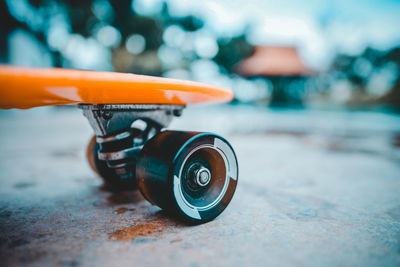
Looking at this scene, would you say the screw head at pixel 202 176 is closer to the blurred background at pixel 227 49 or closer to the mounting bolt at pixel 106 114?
the mounting bolt at pixel 106 114

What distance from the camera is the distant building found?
17.9 metres

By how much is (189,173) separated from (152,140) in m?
0.30

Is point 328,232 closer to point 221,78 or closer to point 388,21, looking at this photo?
point 221,78

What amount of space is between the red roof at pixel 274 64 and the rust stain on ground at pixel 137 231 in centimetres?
1801

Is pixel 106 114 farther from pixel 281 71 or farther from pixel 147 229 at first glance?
pixel 281 71

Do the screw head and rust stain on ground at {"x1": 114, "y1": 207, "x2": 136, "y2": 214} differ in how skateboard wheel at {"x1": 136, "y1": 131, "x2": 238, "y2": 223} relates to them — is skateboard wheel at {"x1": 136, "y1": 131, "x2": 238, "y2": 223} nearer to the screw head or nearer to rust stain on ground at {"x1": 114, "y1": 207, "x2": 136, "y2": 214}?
the screw head

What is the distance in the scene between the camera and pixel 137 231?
4.19 ft

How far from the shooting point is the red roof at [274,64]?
58.6 feet

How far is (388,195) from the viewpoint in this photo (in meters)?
1.85

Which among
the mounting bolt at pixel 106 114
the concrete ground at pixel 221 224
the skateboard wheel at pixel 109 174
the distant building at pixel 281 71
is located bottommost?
the concrete ground at pixel 221 224

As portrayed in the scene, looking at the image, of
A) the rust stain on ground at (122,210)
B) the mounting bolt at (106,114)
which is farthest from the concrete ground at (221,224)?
the mounting bolt at (106,114)

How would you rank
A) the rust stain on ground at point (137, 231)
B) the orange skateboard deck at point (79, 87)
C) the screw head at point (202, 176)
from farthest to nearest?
1. the screw head at point (202, 176)
2. the rust stain on ground at point (137, 231)
3. the orange skateboard deck at point (79, 87)

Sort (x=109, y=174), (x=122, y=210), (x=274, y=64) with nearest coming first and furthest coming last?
(x=122, y=210) → (x=109, y=174) → (x=274, y=64)

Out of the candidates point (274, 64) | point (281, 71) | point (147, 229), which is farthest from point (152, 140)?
point (274, 64)
